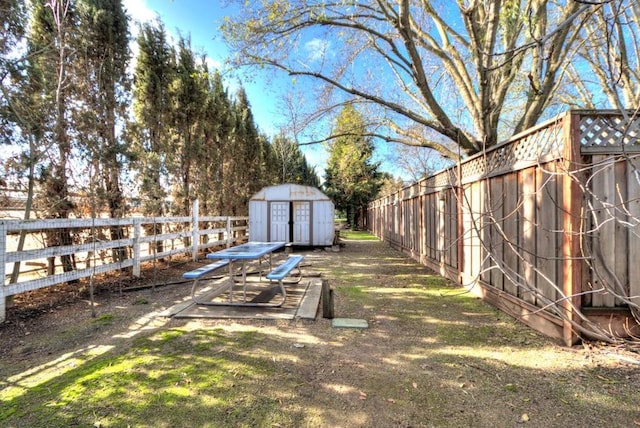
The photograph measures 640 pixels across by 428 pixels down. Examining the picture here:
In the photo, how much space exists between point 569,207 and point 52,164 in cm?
777

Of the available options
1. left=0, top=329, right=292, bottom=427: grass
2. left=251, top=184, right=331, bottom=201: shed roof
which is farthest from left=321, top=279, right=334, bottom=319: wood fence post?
left=251, top=184, right=331, bottom=201: shed roof

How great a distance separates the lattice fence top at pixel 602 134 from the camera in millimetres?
3369

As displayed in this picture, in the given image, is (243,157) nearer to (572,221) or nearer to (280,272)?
(280,272)

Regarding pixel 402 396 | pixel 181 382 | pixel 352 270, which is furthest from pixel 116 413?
pixel 352 270

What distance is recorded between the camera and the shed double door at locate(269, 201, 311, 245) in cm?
1314

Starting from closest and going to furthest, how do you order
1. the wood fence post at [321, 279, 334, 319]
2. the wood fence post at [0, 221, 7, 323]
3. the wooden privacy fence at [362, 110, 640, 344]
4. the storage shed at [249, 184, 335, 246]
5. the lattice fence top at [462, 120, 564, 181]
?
the wooden privacy fence at [362, 110, 640, 344] < the lattice fence top at [462, 120, 564, 181] < the wood fence post at [0, 221, 7, 323] < the wood fence post at [321, 279, 334, 319] < the storage shed at [249, 184, 335, 246]

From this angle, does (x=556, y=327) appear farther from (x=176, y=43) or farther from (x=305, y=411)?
(x=176, y=43)

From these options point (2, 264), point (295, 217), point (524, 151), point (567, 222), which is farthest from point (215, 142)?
point (567, 222)

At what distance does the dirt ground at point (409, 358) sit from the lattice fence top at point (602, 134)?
81.1 inches

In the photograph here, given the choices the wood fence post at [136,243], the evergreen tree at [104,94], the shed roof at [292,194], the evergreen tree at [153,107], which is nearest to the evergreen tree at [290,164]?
the shed roof at [292,194]

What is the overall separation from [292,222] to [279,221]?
1.77ft

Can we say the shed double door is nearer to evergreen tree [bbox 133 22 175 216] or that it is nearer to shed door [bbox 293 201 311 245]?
shed door [bbox 293 201 311 245]

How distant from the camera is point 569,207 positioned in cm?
332

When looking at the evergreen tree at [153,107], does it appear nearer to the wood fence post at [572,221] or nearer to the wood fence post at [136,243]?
the wood fence post at [136,243]
